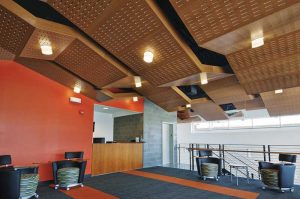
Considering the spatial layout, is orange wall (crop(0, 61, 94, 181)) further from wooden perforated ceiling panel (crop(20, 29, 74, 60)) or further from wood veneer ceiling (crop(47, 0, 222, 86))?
wood veneer ceiling (crop(47, 0, 222, 86))

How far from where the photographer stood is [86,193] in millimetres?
4746

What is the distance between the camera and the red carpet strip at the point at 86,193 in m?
4.45

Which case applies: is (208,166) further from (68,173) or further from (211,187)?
(68,173)

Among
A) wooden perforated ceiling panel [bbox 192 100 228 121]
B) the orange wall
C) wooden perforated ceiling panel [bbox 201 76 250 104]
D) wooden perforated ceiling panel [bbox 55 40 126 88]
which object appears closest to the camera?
wooden perforated ceiling panel [bbox 55 40 126 88]

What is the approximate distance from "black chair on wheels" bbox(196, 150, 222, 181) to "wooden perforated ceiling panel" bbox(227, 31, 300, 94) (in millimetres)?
2634

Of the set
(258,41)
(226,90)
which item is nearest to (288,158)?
(226,90)

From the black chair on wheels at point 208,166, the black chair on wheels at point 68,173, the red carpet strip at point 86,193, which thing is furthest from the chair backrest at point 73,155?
the black chair on wheels at point 208,166

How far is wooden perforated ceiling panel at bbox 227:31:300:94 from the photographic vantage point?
11.6 ft

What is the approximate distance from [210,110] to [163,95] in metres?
2.53

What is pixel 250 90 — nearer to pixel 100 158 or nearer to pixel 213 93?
pixel 213 93

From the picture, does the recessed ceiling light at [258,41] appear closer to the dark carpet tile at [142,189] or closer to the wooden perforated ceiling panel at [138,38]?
the wooden perforated ceiling panel at [138,38]

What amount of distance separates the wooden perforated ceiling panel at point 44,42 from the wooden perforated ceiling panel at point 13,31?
0.09 metres

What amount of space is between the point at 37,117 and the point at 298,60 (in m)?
6.31

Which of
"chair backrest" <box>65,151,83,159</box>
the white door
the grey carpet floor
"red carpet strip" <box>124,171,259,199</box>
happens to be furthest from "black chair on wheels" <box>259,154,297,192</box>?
"chair backrest" <box>65,151,83,159</box>
